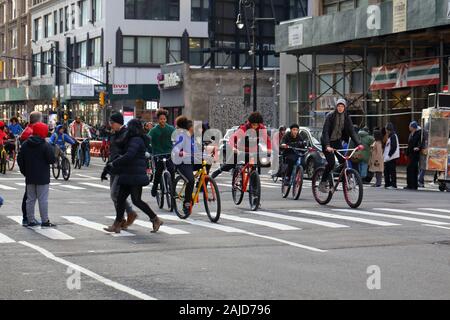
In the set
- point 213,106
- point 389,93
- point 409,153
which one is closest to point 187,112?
point 213,106

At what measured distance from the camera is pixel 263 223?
16.6m

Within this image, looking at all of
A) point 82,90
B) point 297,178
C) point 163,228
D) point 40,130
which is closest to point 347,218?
point 163,228

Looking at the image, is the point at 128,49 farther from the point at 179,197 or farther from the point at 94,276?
the point at 94,276

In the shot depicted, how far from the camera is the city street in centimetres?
975

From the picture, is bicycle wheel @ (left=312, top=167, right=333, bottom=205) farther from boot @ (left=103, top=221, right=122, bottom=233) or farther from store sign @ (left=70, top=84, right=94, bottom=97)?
store sign @ (left=70, top=84, right=94, bottom=97)

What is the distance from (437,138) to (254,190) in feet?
30.7

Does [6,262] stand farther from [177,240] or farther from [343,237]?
[343,237]

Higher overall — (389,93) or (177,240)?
(389,93)

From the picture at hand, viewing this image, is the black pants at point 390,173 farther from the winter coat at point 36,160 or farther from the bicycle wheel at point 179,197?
the winter coat at point 36,160

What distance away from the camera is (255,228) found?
15844 millimetres

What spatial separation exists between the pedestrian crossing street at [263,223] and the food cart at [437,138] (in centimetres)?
777

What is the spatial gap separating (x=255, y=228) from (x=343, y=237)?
6.29ft
